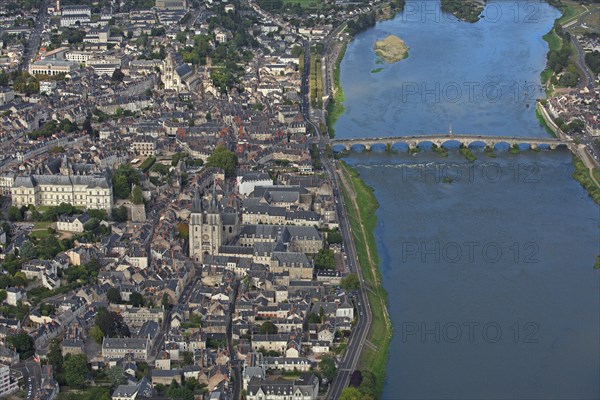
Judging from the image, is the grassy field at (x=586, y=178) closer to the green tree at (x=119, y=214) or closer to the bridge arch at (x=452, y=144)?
the bridge arch at (x=452, y=144)

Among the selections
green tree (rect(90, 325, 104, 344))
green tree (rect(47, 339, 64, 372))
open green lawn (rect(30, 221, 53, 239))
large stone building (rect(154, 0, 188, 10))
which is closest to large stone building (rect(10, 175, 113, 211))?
open green lawn (rect(30, 221, 53, 239))

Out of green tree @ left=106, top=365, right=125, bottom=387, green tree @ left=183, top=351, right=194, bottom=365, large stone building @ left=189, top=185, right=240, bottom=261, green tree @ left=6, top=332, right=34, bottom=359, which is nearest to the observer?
green tree @ left=106, top=365, right=125, bottom=387

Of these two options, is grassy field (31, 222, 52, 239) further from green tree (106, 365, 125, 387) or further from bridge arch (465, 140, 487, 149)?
bridge arch (465, 140, 487, 149)

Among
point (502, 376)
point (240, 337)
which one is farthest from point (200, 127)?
point (502, 376)

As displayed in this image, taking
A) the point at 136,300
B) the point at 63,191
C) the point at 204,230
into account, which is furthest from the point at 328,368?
the point at 63,191

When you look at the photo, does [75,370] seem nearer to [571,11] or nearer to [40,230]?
[40,230]

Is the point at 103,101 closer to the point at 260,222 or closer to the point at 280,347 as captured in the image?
the point at 260,222

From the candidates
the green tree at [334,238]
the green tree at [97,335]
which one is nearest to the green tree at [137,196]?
the green tree at [334,238]
